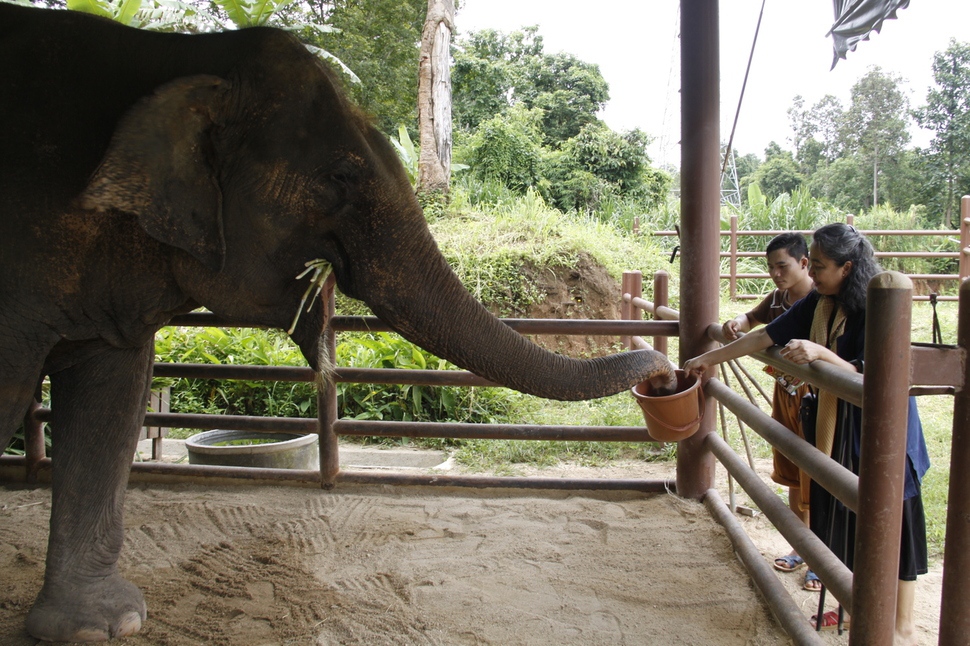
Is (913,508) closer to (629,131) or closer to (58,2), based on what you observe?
(58,2)

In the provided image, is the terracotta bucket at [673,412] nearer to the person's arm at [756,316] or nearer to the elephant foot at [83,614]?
the person's arm at [756,316]

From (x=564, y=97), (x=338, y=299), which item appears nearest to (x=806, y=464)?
(x=338, y=299)

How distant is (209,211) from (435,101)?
11.6 meters

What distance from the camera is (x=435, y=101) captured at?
13.4 m

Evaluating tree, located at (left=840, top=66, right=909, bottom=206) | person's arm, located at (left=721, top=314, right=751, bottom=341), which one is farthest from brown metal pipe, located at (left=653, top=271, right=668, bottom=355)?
tree, located at (left=840, top=66, right=909, bottom=206)

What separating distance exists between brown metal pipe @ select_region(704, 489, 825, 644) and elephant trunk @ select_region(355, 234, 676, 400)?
3.23 ft

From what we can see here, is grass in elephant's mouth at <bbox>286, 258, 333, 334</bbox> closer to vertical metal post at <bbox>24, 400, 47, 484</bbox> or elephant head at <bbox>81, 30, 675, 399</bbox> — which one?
elephant head at <bbox>81, 30, 675, 399</bbox>

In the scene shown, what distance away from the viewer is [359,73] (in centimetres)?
1938

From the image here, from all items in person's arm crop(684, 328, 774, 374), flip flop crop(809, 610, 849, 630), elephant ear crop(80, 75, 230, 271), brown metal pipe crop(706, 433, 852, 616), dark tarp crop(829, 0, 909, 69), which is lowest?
flip flop crop(809, 610, 849, 630)

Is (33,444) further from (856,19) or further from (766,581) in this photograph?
(856,19)

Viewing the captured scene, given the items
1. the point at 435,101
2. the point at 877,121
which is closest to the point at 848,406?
the point at 435,101

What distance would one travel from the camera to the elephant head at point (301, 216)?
2375mm

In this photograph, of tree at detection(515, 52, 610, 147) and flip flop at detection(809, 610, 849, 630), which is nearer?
flip flop at detection(809, 610, 849, 630)

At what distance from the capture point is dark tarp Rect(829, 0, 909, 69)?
4.46 metres
